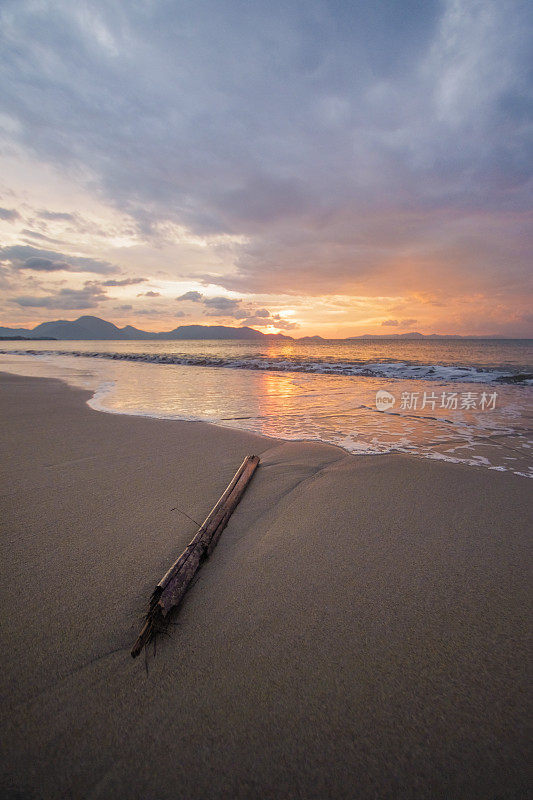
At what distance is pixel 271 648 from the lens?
173 centimetres

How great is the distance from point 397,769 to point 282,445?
4229 mm

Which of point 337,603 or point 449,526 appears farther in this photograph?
point 449,526

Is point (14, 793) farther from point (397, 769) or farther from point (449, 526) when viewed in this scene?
point (449, 526)

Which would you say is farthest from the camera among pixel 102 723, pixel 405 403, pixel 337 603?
pixel 405 403

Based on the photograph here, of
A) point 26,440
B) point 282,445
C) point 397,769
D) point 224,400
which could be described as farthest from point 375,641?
point 224,400

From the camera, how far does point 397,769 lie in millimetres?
1248
